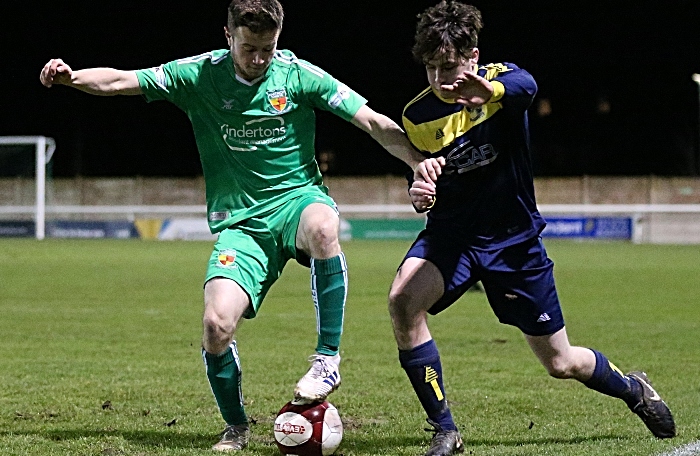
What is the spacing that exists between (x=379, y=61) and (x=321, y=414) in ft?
110

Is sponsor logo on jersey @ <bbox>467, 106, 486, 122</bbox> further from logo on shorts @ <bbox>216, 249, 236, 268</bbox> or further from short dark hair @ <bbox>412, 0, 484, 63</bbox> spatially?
logo on shorts @ <bbox>216, 249, 236, 268</bbox>

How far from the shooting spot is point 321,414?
4.60 m

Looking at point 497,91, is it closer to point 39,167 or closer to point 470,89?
point 470,89

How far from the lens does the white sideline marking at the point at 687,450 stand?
4.54 metres

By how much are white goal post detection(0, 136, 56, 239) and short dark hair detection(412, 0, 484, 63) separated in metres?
26.4

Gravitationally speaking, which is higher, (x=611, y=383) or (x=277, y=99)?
(x=277, y=99)

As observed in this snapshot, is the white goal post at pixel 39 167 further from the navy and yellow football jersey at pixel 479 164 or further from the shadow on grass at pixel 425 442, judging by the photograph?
the navy and yellow football jersey at pixel 479 164

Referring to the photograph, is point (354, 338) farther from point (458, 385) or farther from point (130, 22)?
point (130, 22)

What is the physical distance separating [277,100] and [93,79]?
0.88 metres

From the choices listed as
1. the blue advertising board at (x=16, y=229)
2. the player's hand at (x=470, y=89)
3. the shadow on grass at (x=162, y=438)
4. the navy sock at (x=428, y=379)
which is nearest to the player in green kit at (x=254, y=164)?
the shadow on grass at (x=162, y=438)

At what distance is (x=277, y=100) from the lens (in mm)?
4906

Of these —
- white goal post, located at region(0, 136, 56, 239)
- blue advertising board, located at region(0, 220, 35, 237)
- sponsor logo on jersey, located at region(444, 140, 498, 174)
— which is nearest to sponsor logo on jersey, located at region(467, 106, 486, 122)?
sponsor logo on jersey, located at region(444, 140, 498, 174)

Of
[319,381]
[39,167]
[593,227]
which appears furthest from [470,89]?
[593,227]

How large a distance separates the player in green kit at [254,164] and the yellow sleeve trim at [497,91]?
52 cm
